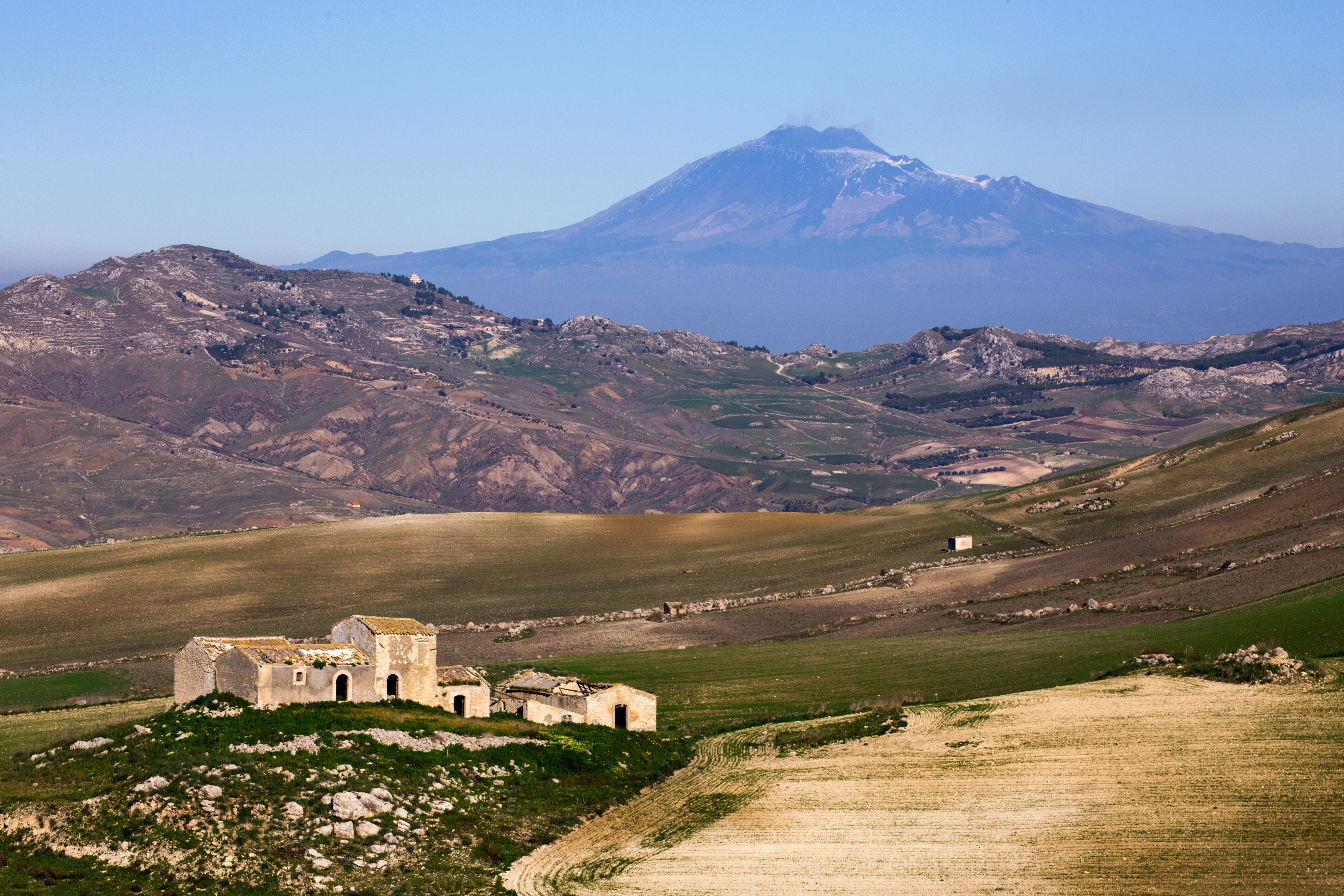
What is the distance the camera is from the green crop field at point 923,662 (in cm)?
4725

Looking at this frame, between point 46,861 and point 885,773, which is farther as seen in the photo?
point 885,773

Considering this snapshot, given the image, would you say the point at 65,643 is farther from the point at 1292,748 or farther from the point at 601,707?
the point at 1292,748

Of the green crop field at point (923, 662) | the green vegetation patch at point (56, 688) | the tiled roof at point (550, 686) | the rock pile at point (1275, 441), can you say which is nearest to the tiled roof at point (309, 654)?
the tiled roof at point (550, 686)

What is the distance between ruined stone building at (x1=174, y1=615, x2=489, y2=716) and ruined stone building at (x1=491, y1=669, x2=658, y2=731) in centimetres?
105

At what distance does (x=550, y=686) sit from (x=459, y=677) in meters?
3.13

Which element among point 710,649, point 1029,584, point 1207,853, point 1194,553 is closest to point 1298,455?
point 1194,553

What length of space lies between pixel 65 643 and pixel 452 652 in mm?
23000

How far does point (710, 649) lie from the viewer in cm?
6384

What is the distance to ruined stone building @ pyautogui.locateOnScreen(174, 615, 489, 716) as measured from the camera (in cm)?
3747

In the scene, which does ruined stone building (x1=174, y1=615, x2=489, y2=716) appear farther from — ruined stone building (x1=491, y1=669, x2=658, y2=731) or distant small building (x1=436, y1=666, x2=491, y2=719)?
ruined stone building (x1=491, y1=669, x2=658, y2=731)

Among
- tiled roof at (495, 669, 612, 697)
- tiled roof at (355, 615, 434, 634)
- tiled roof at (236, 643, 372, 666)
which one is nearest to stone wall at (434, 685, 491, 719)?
tiled roof at (495, 669, 612, 697)

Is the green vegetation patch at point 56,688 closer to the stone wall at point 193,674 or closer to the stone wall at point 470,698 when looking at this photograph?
the stone wall at point 193,674

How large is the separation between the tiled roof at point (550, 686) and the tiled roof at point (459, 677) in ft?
3.05

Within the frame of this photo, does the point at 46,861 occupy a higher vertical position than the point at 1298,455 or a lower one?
lower
